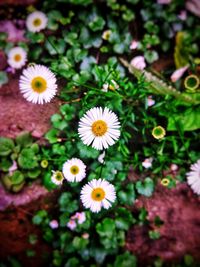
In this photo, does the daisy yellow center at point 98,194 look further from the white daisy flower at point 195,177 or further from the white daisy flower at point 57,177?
the white daisy flower at point 195,177

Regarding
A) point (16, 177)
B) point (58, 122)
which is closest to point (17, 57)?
point (58, 122)

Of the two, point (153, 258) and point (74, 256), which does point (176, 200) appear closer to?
point (153, 258)

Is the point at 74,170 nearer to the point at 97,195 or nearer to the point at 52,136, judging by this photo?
the point at 97,195

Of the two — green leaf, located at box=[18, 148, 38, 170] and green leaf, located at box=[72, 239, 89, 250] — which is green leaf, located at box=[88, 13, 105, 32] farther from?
green leaf, located at box=[72, 239, 89, 250]

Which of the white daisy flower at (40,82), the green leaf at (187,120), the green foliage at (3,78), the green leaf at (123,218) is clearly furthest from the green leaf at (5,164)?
the green leaf at (187,120)

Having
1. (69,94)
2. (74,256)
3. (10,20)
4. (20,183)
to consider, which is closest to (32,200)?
(20,183)

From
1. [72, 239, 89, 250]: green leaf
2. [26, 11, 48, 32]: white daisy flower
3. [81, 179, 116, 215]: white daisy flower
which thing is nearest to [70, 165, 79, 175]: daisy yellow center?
[81, 179, 116, 215]: white daisy flower
